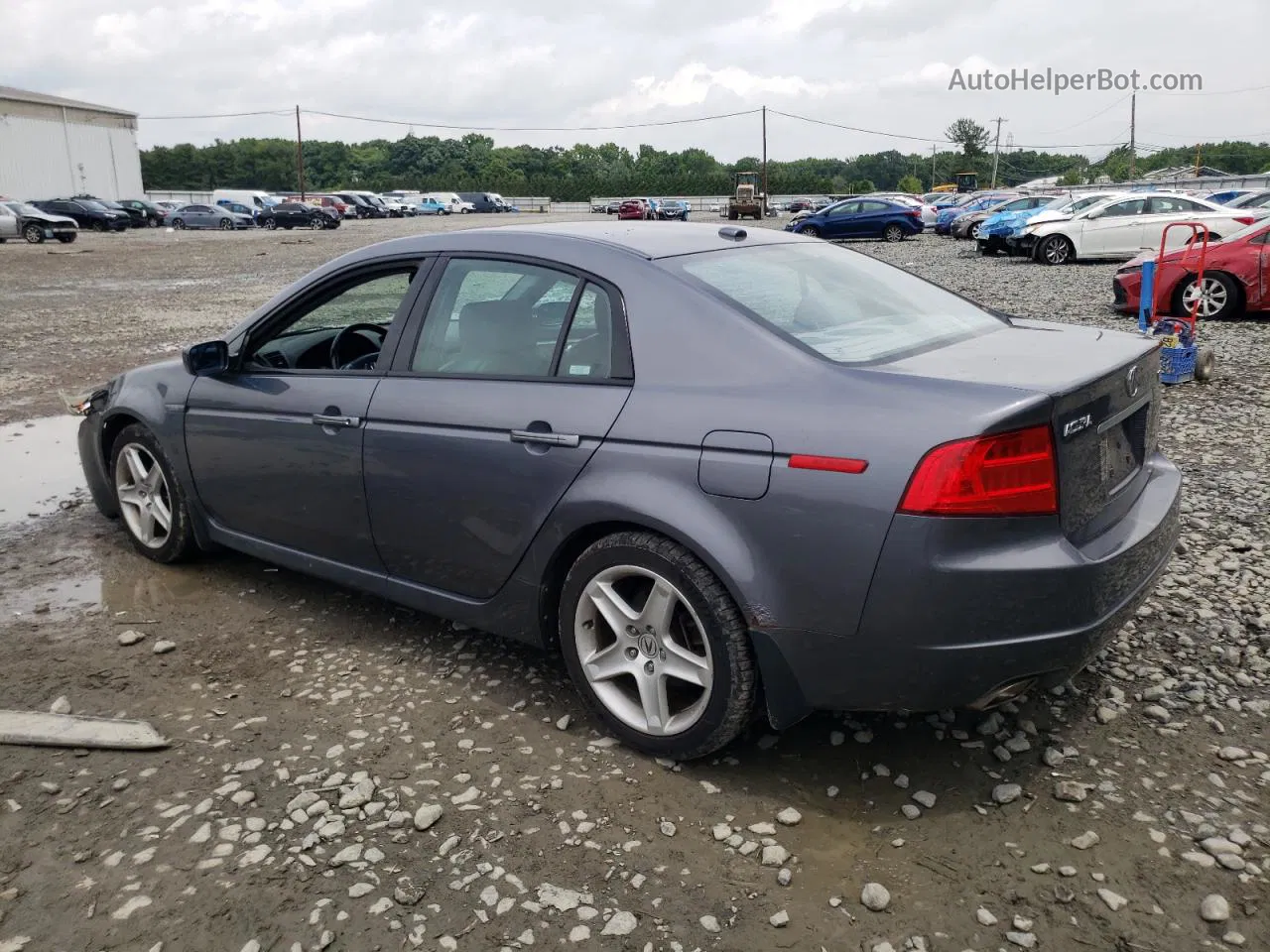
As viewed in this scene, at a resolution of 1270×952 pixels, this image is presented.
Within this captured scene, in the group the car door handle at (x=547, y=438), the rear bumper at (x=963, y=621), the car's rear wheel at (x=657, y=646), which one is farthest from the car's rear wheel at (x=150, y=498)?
the rear bumper at (x=963, y=621)

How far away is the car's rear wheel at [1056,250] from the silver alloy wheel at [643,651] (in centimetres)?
2200

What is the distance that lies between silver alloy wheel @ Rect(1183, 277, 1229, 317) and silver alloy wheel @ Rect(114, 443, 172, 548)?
38.0 ft

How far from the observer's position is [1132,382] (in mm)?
3064

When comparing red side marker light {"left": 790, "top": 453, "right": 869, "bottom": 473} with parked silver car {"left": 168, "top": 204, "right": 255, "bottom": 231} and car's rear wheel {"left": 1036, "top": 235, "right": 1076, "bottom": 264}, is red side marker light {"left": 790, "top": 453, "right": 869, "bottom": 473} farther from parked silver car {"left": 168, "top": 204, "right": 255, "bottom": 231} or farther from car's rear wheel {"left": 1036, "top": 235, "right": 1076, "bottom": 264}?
parked silver car {"left": 168, "top": 204, "right": 255, "bottom": 231}

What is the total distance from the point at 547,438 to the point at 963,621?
4.35ft

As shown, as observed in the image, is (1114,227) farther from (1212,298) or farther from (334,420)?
(334,420)

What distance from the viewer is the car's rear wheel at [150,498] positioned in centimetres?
468

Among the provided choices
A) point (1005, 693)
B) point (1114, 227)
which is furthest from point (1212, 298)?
point (1005, 693)

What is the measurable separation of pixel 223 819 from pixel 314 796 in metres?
0.25

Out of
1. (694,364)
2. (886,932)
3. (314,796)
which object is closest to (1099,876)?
(886,932)

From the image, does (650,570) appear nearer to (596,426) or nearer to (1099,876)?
(596,426)

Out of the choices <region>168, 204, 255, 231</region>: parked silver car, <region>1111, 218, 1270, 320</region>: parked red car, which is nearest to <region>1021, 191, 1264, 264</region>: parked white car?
<region>1111, 218, 1270, 320</region>: parked red car

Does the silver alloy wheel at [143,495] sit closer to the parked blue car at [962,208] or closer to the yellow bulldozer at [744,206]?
the parked blue car at [962,208]

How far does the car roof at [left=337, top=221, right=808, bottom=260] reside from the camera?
11.2ft
